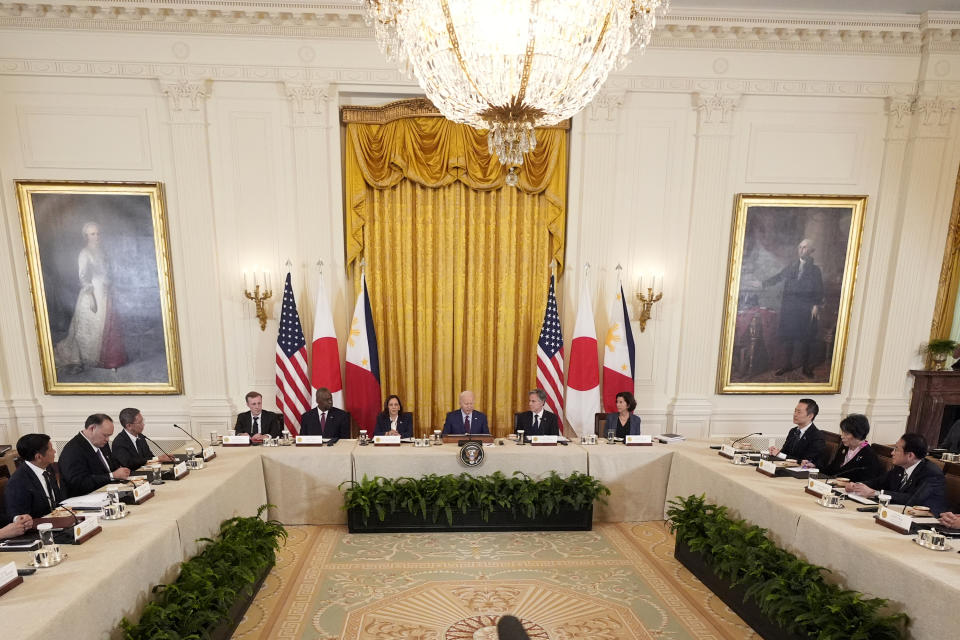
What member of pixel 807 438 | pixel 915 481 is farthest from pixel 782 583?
pixel 807 438

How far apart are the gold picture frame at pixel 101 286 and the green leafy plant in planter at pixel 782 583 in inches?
265

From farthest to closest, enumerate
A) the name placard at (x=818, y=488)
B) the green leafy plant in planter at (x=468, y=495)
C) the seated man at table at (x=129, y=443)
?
1. the green leafy plant in planter at (x=468, y=495)
2. the seated man at table at (x=129, y=443)
3. the name placard at (x=818, y=488)

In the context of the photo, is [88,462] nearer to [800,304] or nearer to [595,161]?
[595,161]

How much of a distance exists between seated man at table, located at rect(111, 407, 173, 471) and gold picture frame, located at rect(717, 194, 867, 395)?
7304 millimetres

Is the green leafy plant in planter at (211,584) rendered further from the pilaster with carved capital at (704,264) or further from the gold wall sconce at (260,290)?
the pilaster with carved capital at (704,264)

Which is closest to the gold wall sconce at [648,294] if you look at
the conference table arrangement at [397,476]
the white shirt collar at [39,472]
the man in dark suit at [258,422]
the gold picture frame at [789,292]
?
the gold picture frame at [789,292]

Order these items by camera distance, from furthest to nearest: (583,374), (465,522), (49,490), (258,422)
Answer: (583,374) < (258,422) < (465,522) < (49,490)

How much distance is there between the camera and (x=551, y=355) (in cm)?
674

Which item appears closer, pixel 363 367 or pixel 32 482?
pixel 32 482

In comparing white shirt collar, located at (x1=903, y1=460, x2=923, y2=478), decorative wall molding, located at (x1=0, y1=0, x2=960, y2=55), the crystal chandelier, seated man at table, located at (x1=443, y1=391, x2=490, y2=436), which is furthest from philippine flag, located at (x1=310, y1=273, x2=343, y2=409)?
white shirt collar, located at (x1=903, y1=460, x2=923, y2=478)

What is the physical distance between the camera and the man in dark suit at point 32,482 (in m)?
3.37

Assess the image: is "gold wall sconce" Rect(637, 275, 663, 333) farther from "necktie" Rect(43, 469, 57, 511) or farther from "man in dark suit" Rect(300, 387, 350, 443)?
"necktie" Rect(43, 469, 57, 511)

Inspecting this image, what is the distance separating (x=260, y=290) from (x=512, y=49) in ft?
17.0

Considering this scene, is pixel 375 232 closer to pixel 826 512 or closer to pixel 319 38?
pixel 319 38
